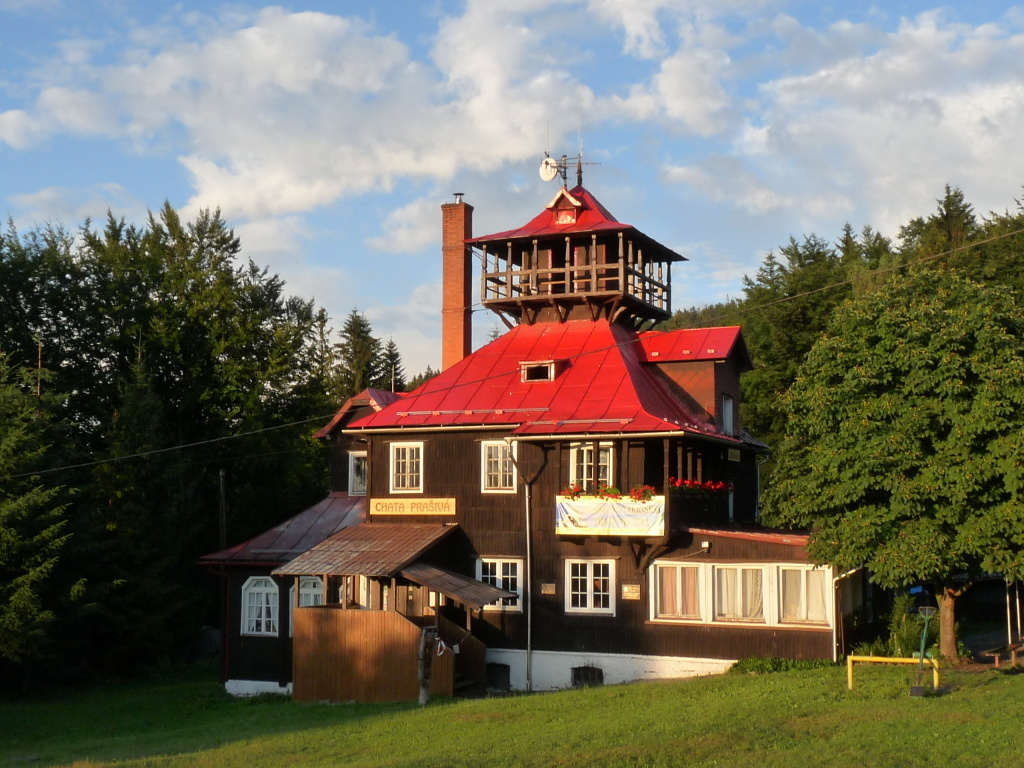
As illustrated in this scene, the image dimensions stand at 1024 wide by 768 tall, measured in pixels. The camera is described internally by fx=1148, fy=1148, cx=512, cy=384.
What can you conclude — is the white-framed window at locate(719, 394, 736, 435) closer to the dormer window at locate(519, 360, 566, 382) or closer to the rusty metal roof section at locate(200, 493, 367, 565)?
the dormer window at locate(519, 360, 566, 382)

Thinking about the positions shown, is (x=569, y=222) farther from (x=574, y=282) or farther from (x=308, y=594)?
(x=308, y=594)

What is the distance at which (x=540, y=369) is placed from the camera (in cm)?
2967

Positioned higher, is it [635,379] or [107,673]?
[635,379]

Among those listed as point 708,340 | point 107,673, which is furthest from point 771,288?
point 107,673

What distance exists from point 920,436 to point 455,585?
10431mm

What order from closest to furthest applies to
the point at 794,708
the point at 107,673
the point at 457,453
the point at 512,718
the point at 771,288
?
the point at 794,708, the point at 512,718, the point at 457,453, the point at 107,673, the point at 771,288

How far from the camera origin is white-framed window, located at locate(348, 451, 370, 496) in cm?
3378

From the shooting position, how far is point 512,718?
1989 cm

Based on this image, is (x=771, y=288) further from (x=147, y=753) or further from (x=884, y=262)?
(x=147, y=753)

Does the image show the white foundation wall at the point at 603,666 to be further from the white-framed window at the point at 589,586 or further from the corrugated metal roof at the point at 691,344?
the corrugated metal roof at the point at 691,344

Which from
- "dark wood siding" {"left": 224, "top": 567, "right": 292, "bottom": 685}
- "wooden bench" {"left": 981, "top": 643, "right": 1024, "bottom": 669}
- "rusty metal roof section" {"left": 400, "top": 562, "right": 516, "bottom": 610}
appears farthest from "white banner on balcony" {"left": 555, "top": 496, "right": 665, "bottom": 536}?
"dark wood siding" {"left": 224, "top": 567, "right": 292, "bottom": 685}

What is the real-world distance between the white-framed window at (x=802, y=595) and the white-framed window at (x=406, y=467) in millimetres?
9313

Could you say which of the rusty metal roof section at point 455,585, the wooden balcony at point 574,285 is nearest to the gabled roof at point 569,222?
the wooden balcony at point 574,285

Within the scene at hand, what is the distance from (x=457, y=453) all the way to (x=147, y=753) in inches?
429
